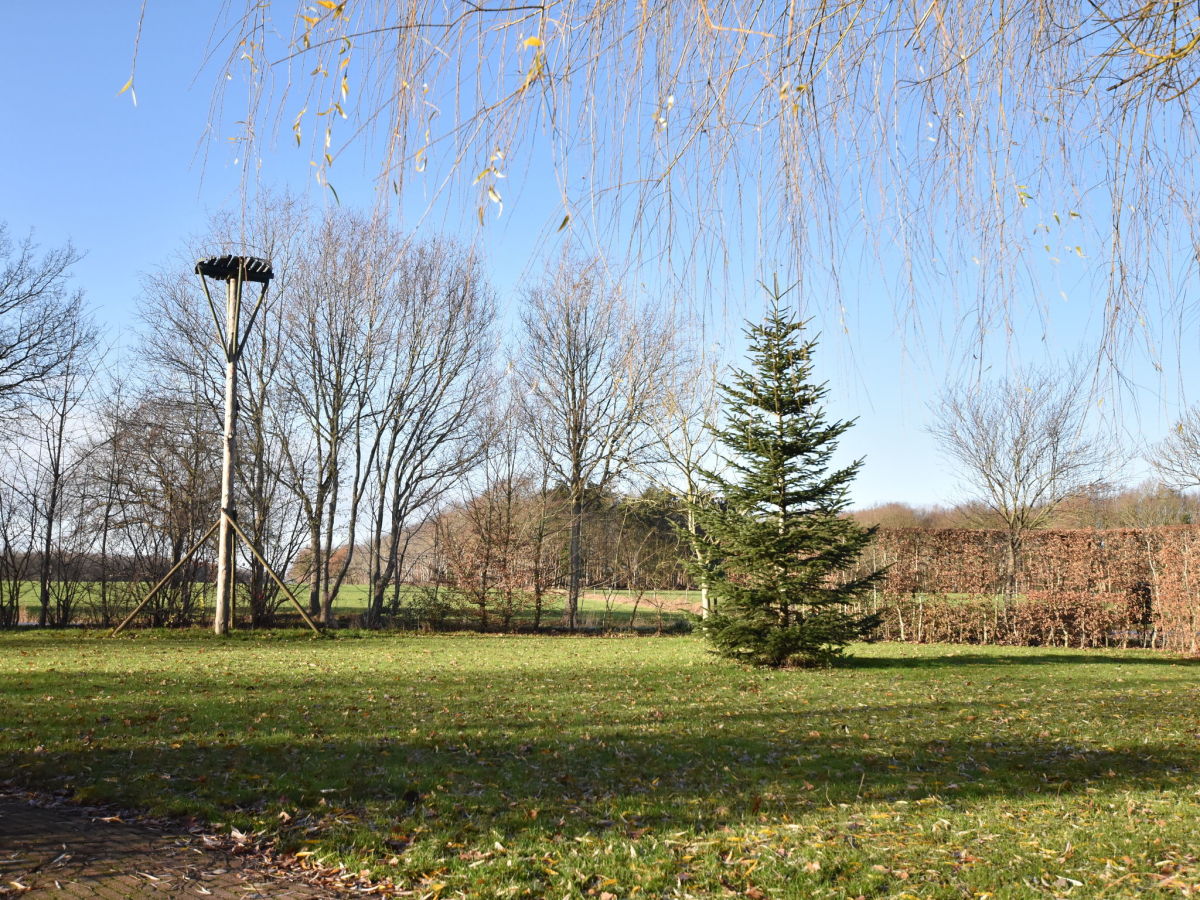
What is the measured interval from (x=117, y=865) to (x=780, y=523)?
9347 mm

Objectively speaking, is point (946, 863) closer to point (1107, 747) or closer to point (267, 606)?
point (1107, 747)

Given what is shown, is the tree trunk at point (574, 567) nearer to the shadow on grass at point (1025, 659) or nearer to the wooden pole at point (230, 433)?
the wooden pole at point (230, 433)

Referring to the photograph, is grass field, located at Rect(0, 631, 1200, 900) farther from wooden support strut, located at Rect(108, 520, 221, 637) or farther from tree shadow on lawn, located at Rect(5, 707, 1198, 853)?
wooden support strut, located at Rect(108, 520, 221, 637)

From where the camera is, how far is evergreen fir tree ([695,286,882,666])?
37.5ft

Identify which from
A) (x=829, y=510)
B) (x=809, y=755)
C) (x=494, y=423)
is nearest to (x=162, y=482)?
(x=494, y=423)

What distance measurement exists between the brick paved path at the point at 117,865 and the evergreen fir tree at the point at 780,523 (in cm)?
850

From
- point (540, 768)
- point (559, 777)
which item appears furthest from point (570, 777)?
point (540, 768)

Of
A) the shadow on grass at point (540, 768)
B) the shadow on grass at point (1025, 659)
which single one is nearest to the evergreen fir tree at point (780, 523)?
the shadow on grass at point (1025, 659)

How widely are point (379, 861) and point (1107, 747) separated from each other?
5.43 m

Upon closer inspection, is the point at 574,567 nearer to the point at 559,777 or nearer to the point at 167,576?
the point at 167,576

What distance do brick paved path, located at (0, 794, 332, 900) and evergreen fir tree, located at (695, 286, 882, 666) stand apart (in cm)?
850

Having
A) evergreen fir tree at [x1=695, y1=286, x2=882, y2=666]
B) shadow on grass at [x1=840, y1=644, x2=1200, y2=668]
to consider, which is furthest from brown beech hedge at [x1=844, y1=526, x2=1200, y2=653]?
evergreen fir tree at [x1=695, y1=286, x2=882, y2=666]

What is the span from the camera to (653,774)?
512 cm

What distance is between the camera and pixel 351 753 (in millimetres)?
5469
